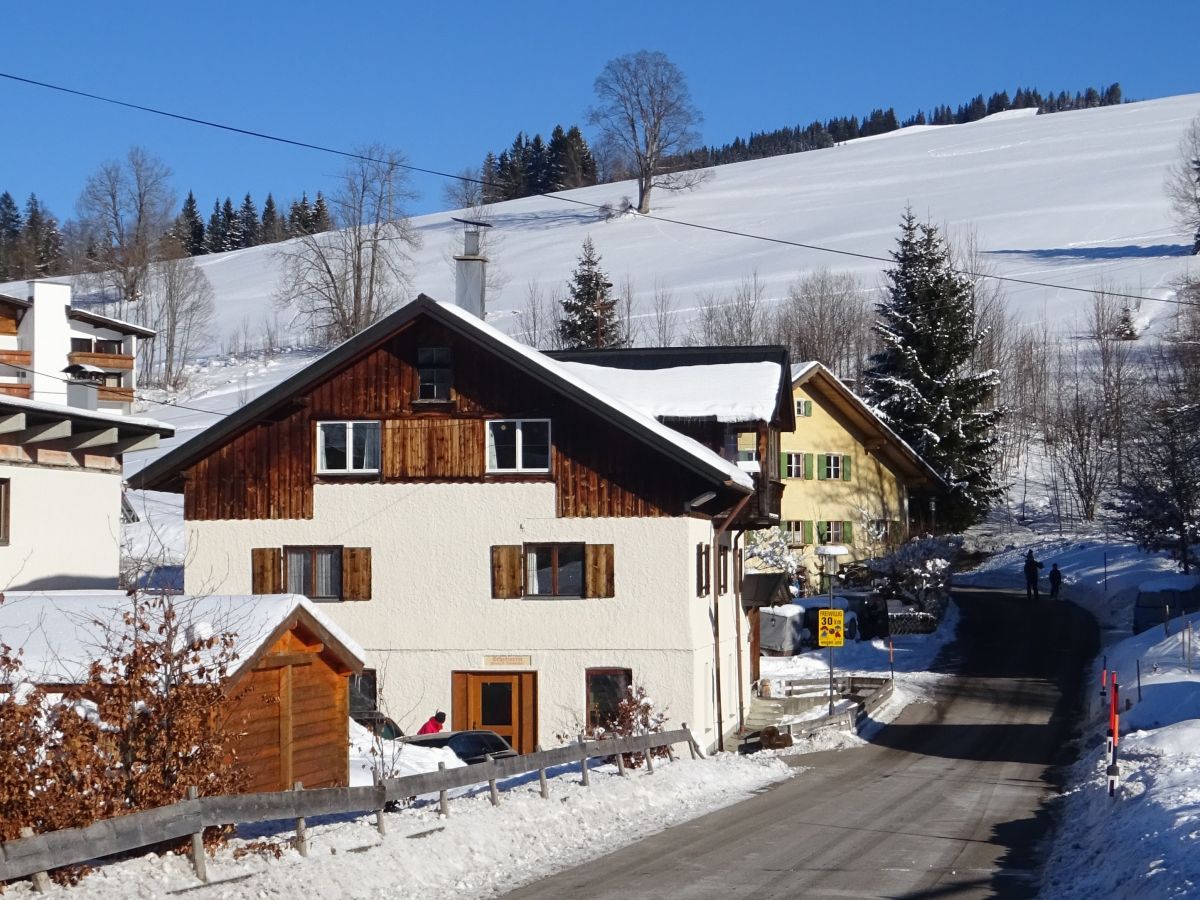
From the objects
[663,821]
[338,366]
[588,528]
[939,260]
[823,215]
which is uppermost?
[823,215]

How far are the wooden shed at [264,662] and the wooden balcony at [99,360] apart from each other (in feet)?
68.9

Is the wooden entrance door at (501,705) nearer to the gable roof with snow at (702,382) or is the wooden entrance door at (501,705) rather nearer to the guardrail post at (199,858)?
the gable roof with snow at (702,382)

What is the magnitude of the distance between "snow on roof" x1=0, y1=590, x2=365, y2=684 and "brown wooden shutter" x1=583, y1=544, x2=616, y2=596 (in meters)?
12.1

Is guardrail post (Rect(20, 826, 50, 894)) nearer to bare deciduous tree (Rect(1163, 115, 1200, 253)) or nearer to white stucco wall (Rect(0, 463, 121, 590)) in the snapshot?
white stucco wall (Rect(0, 463, 121, 590))

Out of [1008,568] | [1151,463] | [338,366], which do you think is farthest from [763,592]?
[1008,568]

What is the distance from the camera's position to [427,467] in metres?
31.0

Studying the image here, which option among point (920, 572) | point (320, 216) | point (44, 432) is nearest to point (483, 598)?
point (44, 432)

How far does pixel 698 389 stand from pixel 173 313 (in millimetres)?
71449

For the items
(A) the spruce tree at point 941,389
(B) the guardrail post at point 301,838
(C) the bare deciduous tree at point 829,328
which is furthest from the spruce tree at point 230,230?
(B) the guardrail post at point 301,838

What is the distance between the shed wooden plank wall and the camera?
30219 millimetres

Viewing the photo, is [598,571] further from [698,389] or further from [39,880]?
[39,880]

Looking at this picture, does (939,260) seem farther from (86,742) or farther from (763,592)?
(86,742)

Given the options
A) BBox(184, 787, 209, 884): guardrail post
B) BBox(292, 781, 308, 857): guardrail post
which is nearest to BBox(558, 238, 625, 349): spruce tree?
BBox(292, 781, 308, 857): guardrail post

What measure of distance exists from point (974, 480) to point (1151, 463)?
39.5ft
